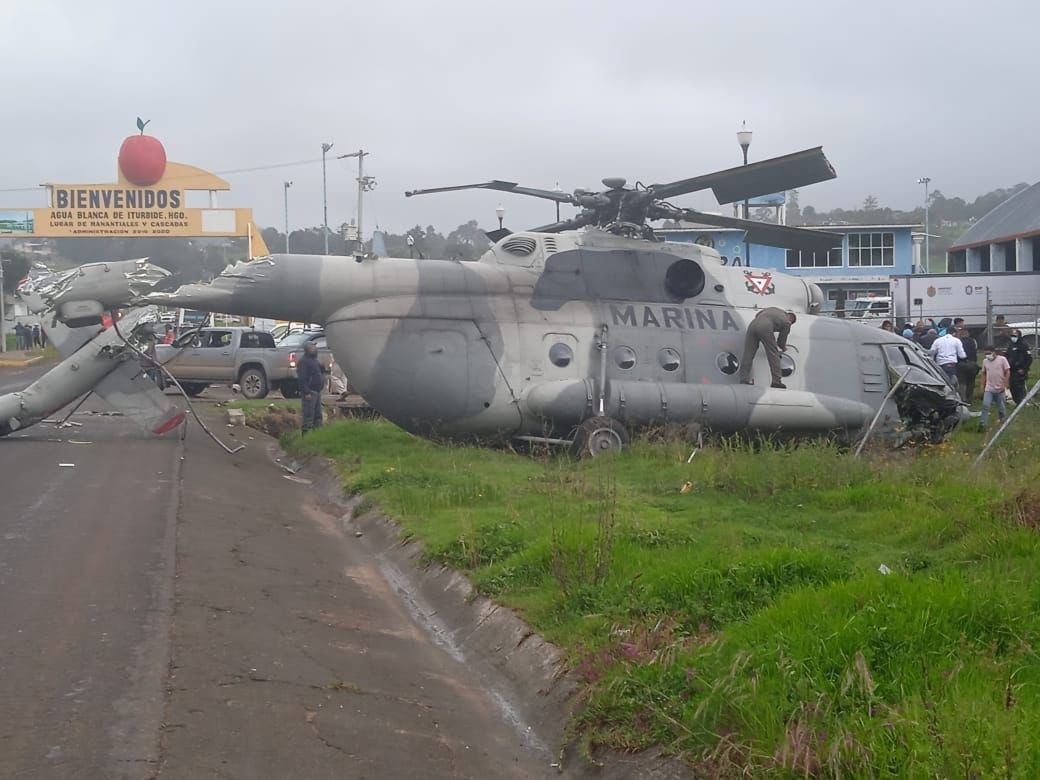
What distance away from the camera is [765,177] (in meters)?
14.3

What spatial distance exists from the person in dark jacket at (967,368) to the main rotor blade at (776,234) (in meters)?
6.92

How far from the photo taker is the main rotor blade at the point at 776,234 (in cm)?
1595

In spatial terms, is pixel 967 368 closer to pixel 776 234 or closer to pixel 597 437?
pixel 776 234

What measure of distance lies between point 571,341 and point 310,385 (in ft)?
17.4

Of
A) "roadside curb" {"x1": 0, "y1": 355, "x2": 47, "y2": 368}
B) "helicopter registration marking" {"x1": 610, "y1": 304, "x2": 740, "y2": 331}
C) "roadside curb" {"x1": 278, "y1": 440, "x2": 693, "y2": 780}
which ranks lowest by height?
"roadside curb" {"x1": 278, "y1": 440, "x2": 693, "y2": 780}

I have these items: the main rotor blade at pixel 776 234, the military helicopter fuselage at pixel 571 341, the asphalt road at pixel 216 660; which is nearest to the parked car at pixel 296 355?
the military helicopter fuselage at pixel 571 341

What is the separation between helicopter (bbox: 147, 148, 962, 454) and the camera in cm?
1594

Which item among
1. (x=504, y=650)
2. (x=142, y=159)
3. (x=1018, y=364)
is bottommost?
(x=504, y=650)

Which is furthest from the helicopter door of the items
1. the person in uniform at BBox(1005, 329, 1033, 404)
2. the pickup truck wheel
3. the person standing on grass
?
the pickup truck wheel

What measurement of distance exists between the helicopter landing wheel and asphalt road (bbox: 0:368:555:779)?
443 cm

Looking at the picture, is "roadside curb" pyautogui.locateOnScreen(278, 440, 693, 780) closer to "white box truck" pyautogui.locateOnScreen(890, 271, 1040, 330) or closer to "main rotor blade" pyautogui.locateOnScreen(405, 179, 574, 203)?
"main rotor blade" pyautogui.locateOnScreen(405, 179, 574, 203)

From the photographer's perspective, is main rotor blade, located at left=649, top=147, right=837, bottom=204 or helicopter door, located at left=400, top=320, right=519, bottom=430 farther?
helicopter door, located at left=400, top=320, right=519, bottom=430

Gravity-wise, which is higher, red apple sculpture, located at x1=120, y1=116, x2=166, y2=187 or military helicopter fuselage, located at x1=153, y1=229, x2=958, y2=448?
red apple sculpture, located at x1=120, y1=116, x2=166, y2=187

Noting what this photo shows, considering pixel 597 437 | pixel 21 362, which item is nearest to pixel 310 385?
pixel 597 437
